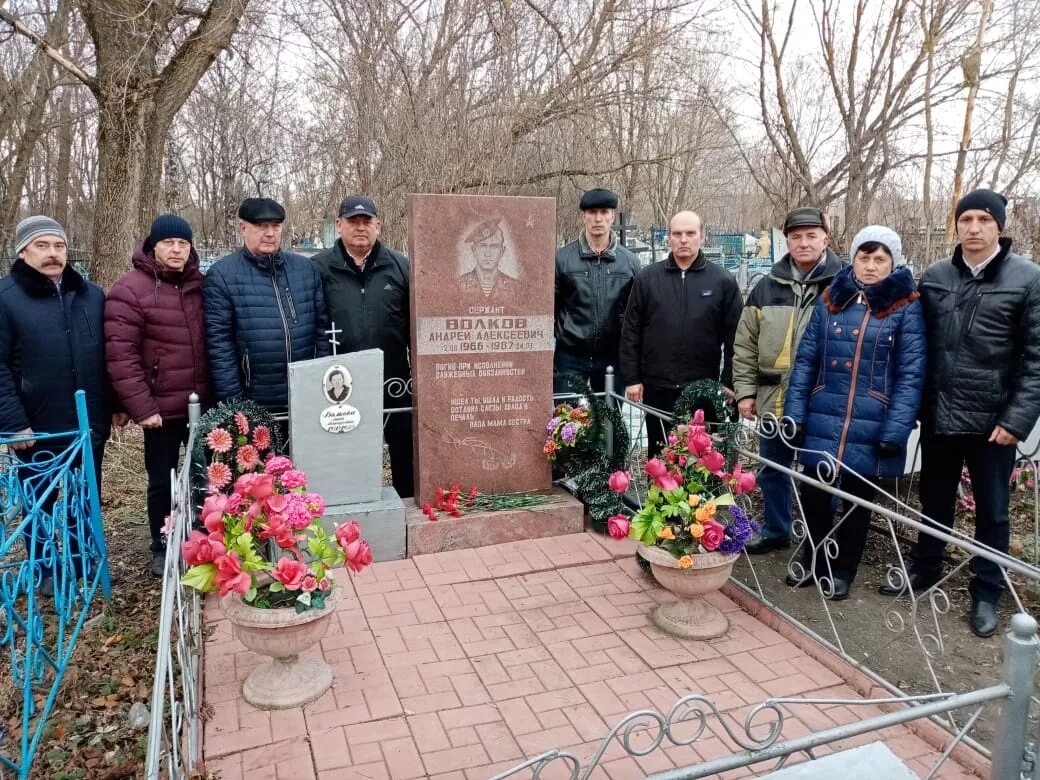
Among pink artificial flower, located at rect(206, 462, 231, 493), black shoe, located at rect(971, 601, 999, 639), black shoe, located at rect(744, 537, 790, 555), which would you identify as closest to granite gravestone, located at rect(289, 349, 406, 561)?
pink artificial flower, located at rect(206, 462, 231, 493)

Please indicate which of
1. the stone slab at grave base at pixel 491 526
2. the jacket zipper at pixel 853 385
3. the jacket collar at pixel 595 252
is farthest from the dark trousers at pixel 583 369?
the jacket zipper at pixel 853 385

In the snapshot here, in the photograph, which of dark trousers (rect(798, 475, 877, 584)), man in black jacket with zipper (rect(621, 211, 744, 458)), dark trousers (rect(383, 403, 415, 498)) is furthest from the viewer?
dark trousers (rect(383, 403, 415, 498))

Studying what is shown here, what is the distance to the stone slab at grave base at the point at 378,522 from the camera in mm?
4555

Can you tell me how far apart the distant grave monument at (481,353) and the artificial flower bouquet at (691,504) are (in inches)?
52.8

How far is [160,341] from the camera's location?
4387 millimetres

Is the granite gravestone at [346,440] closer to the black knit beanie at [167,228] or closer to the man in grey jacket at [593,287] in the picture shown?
the black knit beanie at [167,228]

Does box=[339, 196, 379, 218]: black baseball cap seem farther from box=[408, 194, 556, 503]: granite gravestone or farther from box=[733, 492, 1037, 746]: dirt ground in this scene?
box=[733, 492, 1037, 746]: dirt ground

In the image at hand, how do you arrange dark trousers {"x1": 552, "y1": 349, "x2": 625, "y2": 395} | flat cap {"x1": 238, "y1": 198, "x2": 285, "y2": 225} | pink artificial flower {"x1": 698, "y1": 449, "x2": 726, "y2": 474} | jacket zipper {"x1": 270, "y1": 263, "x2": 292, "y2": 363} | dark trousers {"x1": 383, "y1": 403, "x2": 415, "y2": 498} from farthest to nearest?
1. dark trousers {"x1": 552, "y1": 349, "x2": 625, "y2": 395}
2. dark trousers {"x1": 383, "y1": 403, "x2": 415, "y2": 498}
3. jacket zipper {"x1": 270, "y1": 263, "x2": 292, "y2": 363}
4. flat cap {"x1": 238, "y1": 198, "x2": 285, "y2": 225}
5. pink artificial flower {"x1": 698, "y1": 449, "x2": 726, "y2": 474}

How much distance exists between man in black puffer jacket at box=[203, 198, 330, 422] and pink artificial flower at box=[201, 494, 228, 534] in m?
1.69

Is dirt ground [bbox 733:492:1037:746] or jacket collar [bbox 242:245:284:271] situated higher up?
jacket collar [bbox 242:245:284:271]

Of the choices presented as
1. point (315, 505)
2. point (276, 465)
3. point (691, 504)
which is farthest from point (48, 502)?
point (691, 504)

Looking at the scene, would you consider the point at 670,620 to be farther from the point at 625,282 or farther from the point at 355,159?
the point at 355,159

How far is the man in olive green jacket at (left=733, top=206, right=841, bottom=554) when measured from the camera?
430 centimetres

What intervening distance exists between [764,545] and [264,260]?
10.9 ft
